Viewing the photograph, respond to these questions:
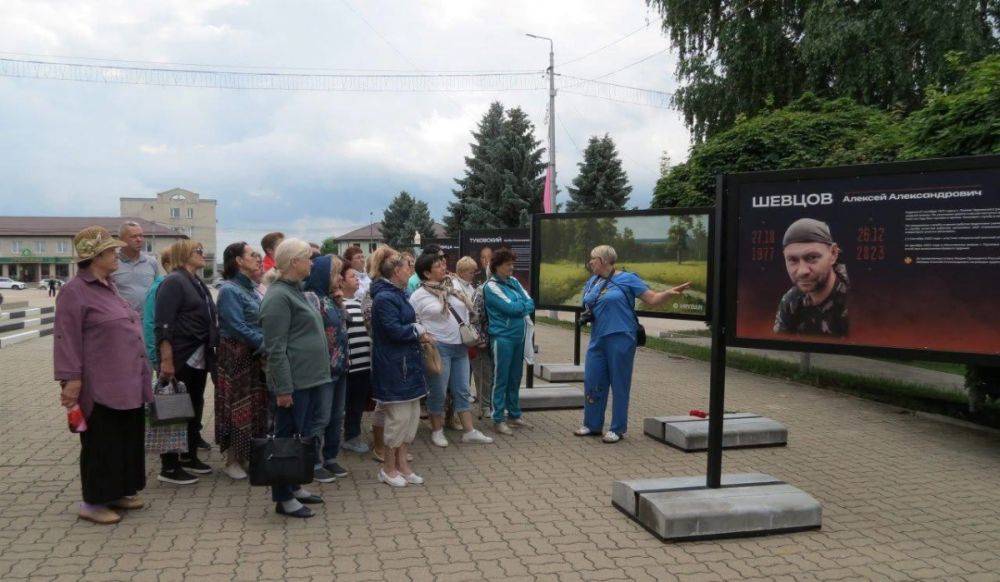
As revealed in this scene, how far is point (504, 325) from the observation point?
23.6 feet

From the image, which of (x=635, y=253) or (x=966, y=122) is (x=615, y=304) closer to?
(x=635, y=253)

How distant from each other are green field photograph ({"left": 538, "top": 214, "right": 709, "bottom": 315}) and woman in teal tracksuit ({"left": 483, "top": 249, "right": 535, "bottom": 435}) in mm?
2342

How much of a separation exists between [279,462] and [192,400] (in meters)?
1.68

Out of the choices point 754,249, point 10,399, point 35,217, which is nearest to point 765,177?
point 754,249

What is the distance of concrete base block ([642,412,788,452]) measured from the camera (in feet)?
21.9

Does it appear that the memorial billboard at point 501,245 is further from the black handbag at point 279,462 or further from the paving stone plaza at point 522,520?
the black handbag at point 279,462

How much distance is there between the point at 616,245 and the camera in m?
9.44

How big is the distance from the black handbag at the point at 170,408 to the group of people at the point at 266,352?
44 millimetres

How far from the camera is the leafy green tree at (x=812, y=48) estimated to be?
55.2 feet

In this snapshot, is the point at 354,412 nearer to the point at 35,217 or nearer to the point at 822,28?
the point at 822,28

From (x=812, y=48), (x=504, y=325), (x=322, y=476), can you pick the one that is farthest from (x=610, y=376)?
(x=812, y=48)

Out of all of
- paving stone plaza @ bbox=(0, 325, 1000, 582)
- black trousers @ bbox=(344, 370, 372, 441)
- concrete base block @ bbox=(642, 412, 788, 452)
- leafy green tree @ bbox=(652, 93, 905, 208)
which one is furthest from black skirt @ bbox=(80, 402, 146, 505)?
leafy green tree @ bbox=(652, 93, 905, 208)

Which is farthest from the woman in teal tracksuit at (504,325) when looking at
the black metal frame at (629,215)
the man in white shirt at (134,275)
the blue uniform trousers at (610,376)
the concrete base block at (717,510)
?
the man in white shirt at (134,275)

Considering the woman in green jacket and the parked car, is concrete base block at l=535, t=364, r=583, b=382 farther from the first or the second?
the parked car
